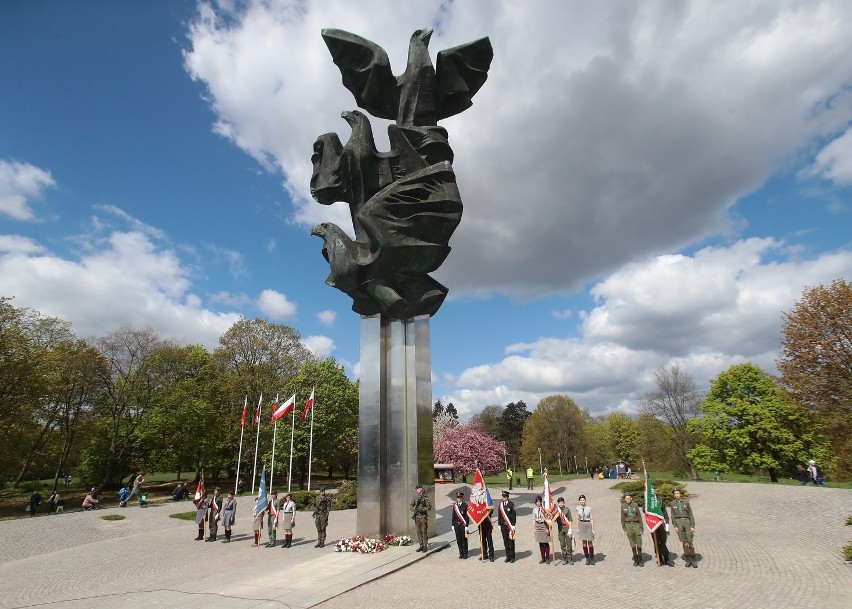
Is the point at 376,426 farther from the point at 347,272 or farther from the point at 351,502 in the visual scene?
the point at 351,502

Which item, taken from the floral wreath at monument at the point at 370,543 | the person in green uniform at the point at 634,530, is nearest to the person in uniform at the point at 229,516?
the floral wreath at monument at the point at 370,543

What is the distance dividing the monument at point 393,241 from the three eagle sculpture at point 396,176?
37 millimetres

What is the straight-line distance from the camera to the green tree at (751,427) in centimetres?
3369

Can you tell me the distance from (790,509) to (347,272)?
17.9 metres

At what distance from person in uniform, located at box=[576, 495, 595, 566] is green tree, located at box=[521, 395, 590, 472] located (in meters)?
56.7

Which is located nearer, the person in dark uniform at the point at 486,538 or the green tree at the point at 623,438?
the person in dark uniform at the point at 486,538

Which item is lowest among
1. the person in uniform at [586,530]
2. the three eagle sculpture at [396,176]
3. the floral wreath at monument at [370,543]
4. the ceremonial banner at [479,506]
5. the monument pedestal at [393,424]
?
the floral wreath at monument at [370,543]

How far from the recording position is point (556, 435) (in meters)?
67.7

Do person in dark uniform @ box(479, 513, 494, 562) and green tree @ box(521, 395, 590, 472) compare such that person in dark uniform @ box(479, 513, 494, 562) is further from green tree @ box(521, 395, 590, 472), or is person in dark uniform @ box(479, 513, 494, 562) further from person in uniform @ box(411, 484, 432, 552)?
green tree @ box(521, 395, 590, 472)

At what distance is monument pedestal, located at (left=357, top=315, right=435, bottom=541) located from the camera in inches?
605

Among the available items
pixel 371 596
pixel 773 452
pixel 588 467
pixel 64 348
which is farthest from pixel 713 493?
pixel 588 467

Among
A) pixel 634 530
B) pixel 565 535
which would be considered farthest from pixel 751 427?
pixel 565 535

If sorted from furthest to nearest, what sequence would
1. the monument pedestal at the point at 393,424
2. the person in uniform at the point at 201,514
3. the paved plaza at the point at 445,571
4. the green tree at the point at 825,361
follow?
the green tree at the point at 825,361, the person in uniform at the point at 201,514, the monument pedestal at the point at 393,424, the paved plaza at the point at 445,571

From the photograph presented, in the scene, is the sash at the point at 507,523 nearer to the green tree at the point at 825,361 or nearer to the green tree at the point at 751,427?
the green tree at the point at 825,361
